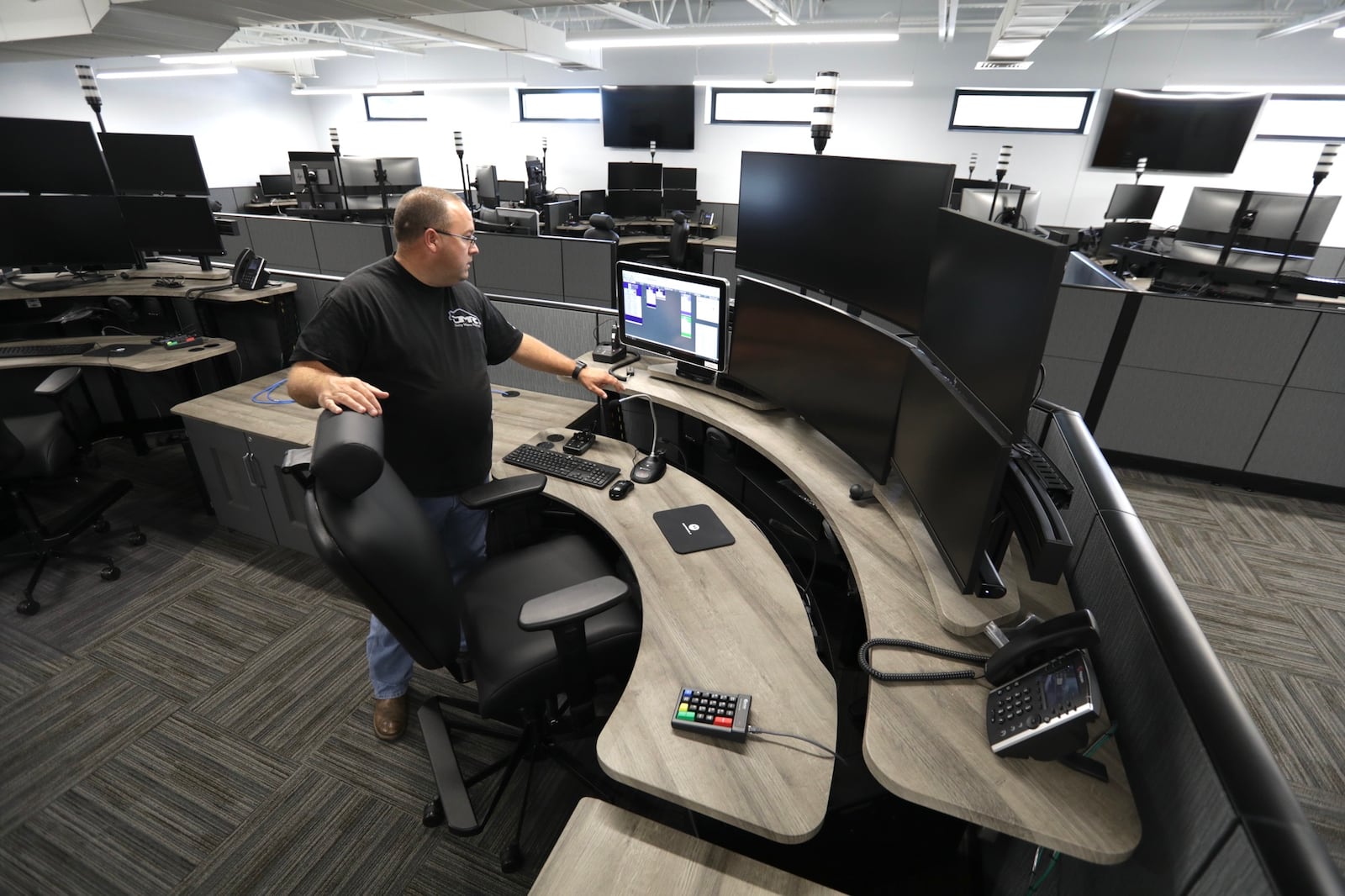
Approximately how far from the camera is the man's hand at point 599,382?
2154mm

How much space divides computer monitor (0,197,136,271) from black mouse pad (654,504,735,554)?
3.79m

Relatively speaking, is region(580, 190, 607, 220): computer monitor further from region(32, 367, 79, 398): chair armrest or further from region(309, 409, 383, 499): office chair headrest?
region(309, 409, 383, 499): office chair headrest

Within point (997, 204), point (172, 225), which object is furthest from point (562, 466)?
point (997, 204)

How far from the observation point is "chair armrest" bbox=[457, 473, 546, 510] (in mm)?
1706

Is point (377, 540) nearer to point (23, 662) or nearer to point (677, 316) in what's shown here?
point (677, 316)

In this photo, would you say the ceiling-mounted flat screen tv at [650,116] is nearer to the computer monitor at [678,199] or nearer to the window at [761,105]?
the window at [761,105]

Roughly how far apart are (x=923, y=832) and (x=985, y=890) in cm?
20

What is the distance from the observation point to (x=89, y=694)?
2.03 meters

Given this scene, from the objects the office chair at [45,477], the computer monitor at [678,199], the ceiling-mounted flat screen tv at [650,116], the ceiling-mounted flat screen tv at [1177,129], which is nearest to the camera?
the office chair at [45,477]

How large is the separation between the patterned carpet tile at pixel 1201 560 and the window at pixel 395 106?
12.4m

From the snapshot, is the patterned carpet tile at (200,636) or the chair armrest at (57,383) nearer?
the patterned carpet tile at (200,636)

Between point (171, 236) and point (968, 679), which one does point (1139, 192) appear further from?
point (171, 236)

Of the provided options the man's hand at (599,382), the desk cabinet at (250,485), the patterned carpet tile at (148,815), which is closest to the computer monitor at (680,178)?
the man's hand at (599,382)

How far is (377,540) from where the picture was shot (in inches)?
44.6
